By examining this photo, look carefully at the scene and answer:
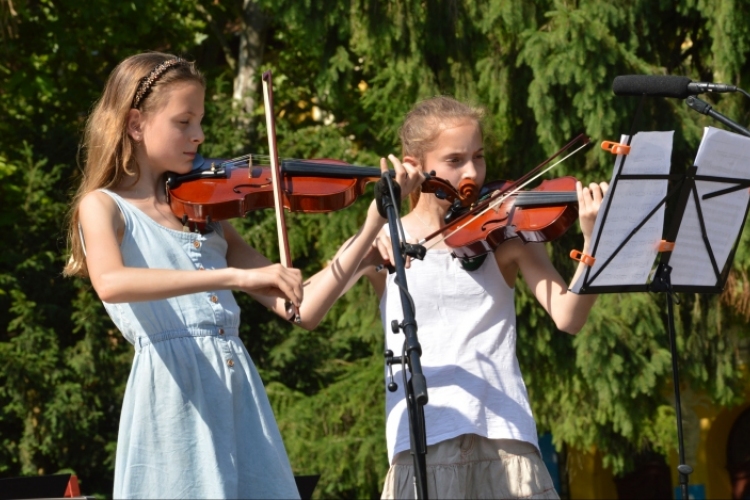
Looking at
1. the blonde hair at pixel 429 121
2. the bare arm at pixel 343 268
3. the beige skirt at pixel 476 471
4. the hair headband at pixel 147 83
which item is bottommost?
the beige skirt at pixel 476 471

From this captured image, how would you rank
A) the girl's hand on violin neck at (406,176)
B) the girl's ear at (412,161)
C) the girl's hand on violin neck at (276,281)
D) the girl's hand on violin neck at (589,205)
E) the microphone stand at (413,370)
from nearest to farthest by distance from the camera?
the girl's hand on violin neck at (276,281), the microphone stand at (413,370), the girl's hand on violin neck at (406,176), the girl's hand on violin neck at (589,205), the girl's ear at (412,161)

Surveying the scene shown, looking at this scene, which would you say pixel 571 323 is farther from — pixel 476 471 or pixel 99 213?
pixel 99 213

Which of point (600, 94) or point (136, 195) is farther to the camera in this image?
point (600, 94)

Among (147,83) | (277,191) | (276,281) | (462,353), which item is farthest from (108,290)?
(462,353)

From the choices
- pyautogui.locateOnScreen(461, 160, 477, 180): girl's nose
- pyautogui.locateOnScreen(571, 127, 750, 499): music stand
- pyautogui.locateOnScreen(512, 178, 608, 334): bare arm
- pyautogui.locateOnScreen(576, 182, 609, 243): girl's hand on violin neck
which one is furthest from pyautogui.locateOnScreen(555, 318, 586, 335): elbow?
pyautogui.locateOnScreen(461, 160, 477, 180): girl's nose

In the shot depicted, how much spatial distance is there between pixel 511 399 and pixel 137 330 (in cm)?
105

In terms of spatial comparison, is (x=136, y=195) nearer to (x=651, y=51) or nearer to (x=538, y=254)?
(x=538, y=254)

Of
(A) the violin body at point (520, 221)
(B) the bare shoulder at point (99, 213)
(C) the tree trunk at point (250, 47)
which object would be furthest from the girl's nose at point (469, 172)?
(C) the tree trunk at point (250, 47)

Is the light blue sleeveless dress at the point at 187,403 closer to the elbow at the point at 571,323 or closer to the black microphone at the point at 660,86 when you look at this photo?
the elbow at the point at 571,323

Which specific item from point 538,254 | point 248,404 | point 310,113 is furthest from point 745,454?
point 248,404

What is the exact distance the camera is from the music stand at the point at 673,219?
2.97 meters

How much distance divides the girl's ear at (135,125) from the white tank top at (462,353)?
0.84 meters

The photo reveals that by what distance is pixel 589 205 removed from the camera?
121 inches

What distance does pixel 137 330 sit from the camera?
2.62 meters
